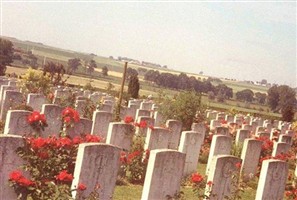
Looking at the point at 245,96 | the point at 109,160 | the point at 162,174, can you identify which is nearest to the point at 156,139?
the point at 162,174

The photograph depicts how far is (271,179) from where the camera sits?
982cm

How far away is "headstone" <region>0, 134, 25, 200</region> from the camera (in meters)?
6.84

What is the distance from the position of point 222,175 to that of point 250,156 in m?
6.00

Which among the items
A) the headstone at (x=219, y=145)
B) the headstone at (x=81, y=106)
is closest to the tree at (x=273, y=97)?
the headstone at (x=81, y=106)

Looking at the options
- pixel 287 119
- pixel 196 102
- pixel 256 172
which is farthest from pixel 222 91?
pixel 256 172

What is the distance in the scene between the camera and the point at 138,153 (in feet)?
41.5

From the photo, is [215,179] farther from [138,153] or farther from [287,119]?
[287,119]

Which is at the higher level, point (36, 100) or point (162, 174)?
point (36, 100)

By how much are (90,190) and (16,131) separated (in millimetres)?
3218

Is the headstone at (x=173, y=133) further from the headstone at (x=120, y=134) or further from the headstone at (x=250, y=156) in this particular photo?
the headstone at (x=120, y=134)

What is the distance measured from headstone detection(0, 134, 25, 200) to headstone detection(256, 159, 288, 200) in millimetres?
5685

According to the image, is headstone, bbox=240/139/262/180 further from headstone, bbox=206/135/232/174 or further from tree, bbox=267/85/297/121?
tree, bbox=267/85/297/121

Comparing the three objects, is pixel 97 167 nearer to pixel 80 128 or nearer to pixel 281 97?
pixel 80 128

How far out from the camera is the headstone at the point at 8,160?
684 centimetres
